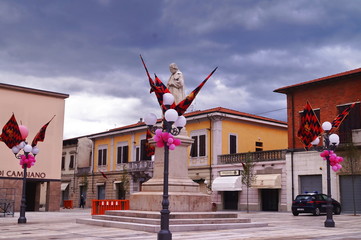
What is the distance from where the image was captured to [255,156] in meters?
39.0

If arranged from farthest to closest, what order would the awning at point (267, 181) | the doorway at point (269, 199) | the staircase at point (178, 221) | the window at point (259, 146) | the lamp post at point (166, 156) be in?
the window at point (259, 146) < the doorway at point (269, 199) < the awning at point (267, 181) < the staircase at point (178, 221) < the lamp post at point (166, 156)

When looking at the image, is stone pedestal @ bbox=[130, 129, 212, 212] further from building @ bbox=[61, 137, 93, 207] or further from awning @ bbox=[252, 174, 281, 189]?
building @ bbox=[61, 137, 93, 207]

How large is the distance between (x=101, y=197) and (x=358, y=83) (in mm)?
33805

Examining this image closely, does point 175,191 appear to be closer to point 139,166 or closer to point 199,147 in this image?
point 199,147

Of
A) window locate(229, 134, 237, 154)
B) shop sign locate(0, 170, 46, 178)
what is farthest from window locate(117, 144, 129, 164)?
shop sign locate(0, 170, 46, 178)

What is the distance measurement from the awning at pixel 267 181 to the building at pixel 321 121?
0.93 m

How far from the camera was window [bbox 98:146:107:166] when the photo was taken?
56812 mm

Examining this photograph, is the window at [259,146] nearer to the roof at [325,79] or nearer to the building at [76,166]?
the roof at [325,79]

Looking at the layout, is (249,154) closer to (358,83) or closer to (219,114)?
(219,114)

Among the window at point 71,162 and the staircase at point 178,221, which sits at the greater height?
the window at point 71,162

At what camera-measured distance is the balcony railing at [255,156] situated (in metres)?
37.2

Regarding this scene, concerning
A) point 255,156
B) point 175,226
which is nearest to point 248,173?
point 255,156

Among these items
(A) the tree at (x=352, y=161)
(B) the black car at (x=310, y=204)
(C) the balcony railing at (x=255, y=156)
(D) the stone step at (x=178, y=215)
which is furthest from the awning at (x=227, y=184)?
(D) the stone step at (x=178, y=215)

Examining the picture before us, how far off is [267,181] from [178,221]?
21704 mm
